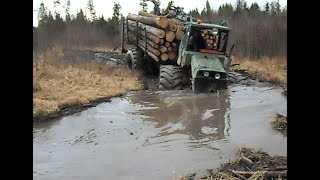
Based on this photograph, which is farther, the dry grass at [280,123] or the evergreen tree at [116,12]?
the evergreen tree at [116,12]

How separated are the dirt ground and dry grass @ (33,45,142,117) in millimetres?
4693

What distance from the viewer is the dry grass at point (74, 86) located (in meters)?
9.54

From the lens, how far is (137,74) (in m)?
16.3

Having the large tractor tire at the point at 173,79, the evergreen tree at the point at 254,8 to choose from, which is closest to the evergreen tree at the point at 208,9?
the evergreen tree at the point at 254,8

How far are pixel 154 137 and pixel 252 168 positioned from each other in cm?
227

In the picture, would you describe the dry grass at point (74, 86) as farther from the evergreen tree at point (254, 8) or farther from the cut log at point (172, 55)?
the evergreen tree at point (254, 8)

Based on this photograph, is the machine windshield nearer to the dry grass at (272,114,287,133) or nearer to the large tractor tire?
the large tractor tire

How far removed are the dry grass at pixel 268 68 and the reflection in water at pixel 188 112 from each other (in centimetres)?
469

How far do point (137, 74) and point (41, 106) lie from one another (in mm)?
7675

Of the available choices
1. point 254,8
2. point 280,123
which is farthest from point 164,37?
point 254,8

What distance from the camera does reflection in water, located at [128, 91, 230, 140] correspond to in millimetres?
7238

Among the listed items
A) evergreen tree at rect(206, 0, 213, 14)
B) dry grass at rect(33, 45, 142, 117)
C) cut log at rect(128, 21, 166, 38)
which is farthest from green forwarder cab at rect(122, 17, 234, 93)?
evergreen tree at rect(206, 0, 213, 14)
